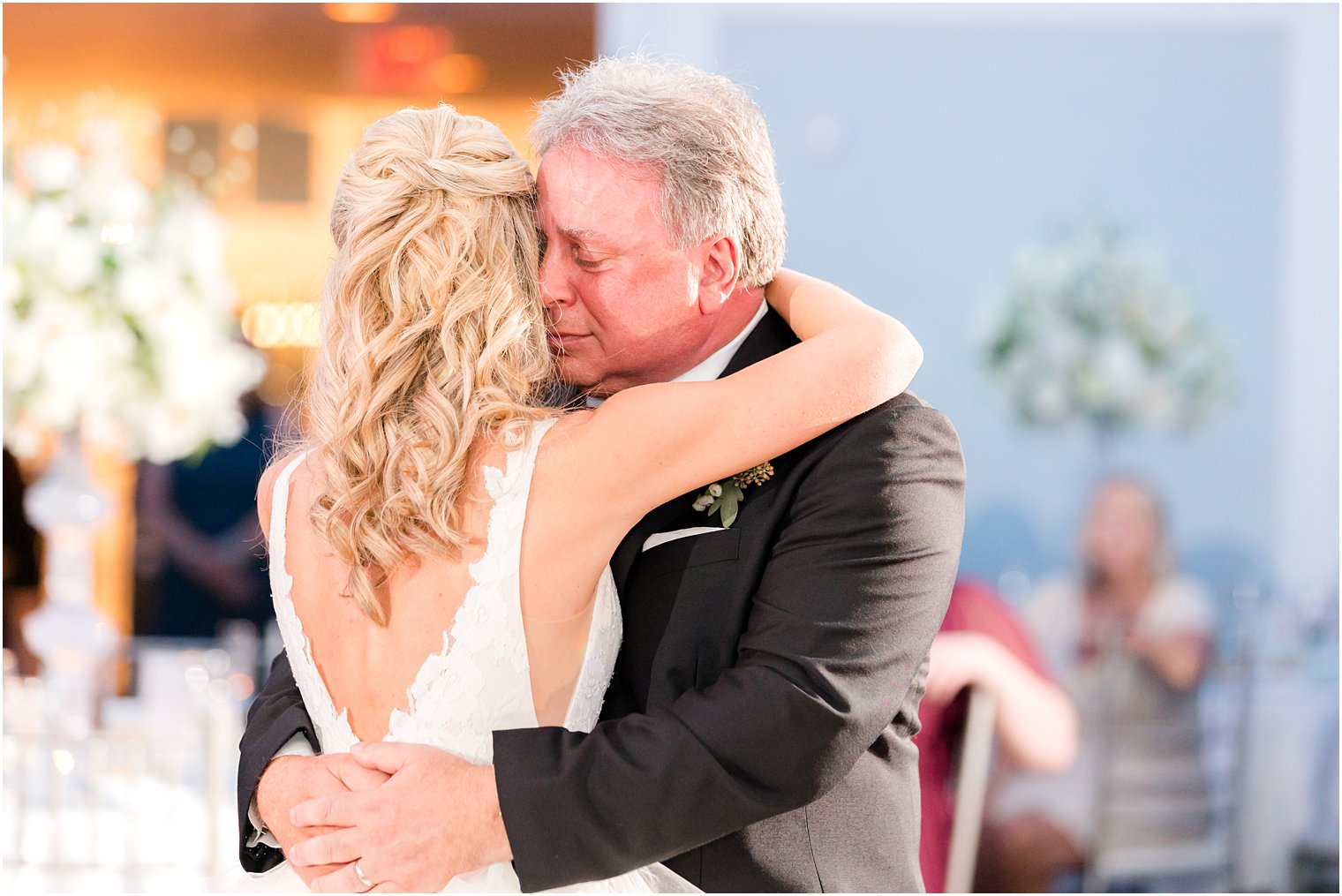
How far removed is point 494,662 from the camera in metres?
1.55

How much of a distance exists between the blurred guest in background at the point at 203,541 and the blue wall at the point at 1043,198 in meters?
3.55

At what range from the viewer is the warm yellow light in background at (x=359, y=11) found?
5289 millimetres

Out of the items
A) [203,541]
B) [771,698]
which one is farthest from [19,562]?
[771,698]

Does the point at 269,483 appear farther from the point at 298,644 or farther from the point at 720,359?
the point at 720,359

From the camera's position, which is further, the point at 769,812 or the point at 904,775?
the point at 904,775

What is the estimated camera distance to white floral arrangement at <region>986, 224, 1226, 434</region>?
509cm

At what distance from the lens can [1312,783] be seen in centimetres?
459

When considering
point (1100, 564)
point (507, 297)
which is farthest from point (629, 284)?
point (1100, 564)

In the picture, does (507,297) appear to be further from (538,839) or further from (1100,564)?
(1100,564)

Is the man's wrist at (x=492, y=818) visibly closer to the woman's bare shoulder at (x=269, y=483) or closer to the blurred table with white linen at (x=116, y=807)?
the woman's bare shoulder at (x=269, y=483)

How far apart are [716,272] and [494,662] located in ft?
2.17

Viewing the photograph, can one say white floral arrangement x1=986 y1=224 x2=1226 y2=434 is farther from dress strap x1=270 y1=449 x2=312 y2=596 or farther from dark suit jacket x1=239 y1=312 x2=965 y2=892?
dress strap x1=270 y1=449 x2=312 y2=596

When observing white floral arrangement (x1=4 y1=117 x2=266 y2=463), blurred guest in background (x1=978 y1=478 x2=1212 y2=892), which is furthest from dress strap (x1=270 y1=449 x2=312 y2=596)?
blurred guest in background (x1=978 y1=478 x2=1212 y2=892)

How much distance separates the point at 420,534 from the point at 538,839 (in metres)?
0.41
